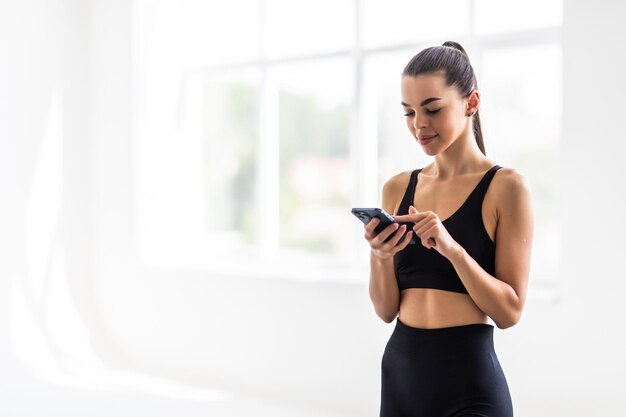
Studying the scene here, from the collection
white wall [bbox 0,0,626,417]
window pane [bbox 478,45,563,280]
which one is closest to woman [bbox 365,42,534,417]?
white wall [bbox 0,0,626,417]

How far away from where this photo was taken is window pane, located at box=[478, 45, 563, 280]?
2.89 meters

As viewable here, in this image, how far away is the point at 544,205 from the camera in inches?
115

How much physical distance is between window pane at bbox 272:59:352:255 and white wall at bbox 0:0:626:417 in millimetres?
465

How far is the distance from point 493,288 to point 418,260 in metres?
0.20

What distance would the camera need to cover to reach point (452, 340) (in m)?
1.34

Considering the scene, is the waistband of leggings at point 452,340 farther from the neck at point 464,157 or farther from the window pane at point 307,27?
the window pane at point 307,27

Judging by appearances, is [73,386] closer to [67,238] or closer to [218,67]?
[67,238]

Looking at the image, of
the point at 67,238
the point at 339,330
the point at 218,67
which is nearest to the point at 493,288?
the point at 339,330

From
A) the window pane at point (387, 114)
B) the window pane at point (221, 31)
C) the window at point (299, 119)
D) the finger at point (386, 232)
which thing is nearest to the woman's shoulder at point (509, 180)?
the finger at point (386, 232)

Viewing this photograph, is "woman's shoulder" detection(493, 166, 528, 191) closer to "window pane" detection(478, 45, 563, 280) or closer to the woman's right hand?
the woman's right hand

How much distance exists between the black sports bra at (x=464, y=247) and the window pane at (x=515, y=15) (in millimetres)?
1795

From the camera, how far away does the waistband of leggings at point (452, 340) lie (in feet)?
4.37

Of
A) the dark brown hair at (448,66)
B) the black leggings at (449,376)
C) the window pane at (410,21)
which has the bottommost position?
the black leggings at (449,376)

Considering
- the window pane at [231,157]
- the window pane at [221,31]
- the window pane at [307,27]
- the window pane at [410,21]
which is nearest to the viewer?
the window pane at [410,21]
